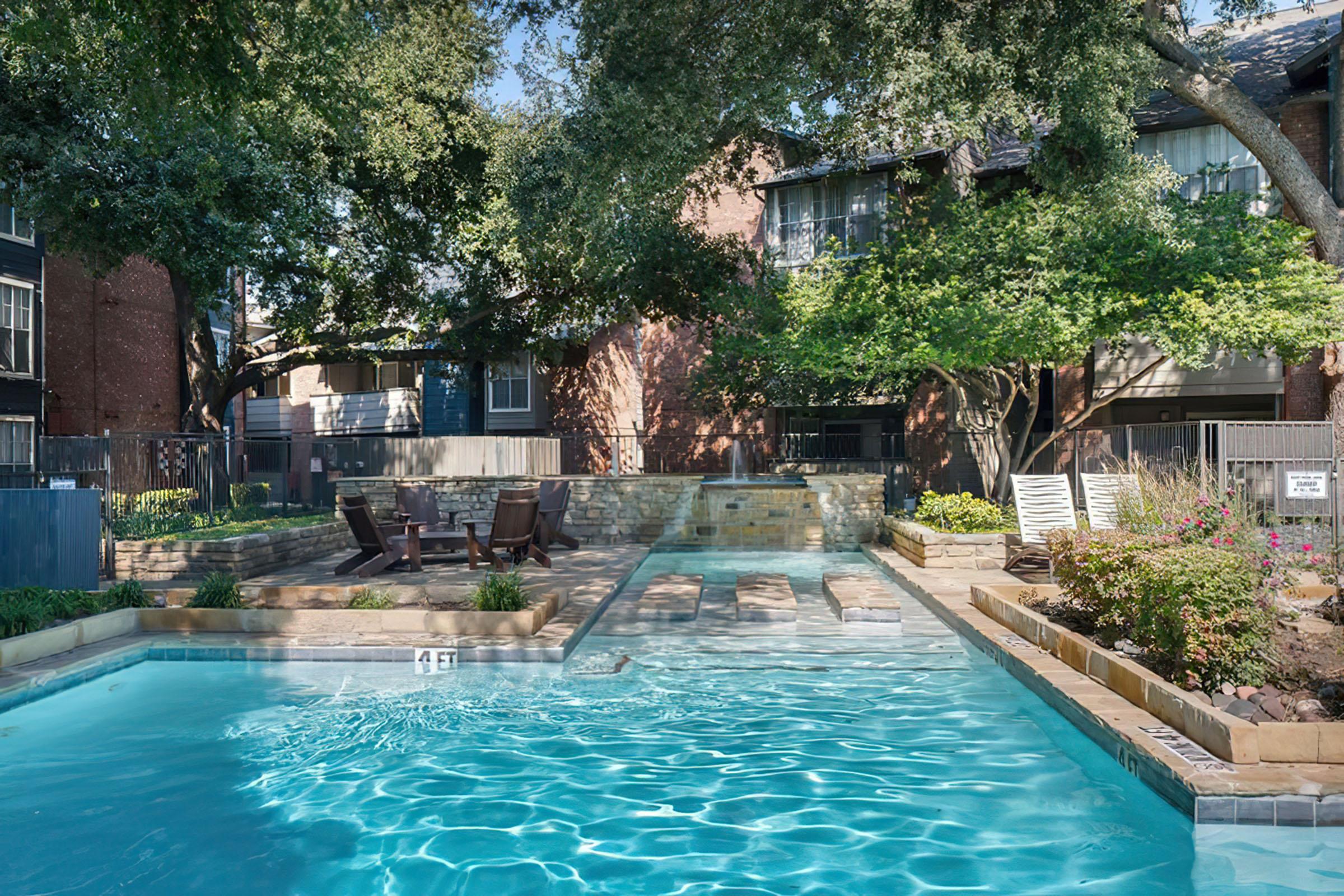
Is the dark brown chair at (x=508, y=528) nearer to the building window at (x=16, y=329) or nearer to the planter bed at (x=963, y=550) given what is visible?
the planter bed at (x=963, y=550)

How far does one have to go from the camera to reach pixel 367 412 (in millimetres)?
33938

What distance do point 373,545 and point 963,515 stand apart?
9057mm

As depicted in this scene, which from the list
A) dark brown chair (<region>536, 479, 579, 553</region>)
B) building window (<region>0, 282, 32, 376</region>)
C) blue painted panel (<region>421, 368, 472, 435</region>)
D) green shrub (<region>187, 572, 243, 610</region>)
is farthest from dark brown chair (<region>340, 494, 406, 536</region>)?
blue painted panel (<region>421, 368, 472, 435</region>)

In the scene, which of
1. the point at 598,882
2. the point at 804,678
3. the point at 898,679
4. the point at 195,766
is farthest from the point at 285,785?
the point at 898,679

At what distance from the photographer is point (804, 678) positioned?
25.4 feet

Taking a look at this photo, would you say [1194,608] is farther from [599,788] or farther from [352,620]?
[352,620]

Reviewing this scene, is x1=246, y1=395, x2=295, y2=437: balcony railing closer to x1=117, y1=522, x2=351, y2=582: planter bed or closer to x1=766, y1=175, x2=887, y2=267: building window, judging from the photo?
x1=766, y1=175, x2=887, y2=267: building window

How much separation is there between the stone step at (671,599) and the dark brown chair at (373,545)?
3.39 m

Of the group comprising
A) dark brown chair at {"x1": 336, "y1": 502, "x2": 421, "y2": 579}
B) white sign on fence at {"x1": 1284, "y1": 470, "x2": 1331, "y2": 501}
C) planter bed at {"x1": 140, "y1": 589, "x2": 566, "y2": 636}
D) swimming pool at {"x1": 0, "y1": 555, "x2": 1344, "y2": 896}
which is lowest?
swimming pool at {"x1": 0, "y1": 555, "x2": 1344, "y2": 896}

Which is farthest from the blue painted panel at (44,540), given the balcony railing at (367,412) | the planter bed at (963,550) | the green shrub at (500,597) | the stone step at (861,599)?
the balcony railing at (367,412)

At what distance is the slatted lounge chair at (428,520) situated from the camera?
43.1 ft

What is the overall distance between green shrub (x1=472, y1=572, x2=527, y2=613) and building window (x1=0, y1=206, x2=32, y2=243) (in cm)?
1927

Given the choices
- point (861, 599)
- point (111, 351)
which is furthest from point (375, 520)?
point (111, 351)

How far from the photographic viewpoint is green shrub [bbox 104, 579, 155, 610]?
9430 mm
